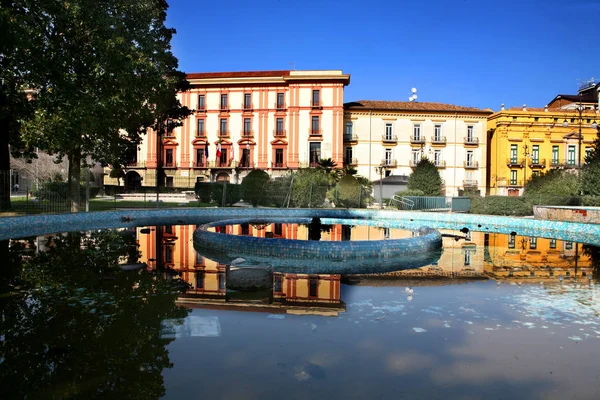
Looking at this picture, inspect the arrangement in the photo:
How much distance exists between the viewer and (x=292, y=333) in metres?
4.35

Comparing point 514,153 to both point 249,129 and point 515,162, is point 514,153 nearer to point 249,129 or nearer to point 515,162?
point 515,162

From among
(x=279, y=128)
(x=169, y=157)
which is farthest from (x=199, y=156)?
(x=279, y=128)

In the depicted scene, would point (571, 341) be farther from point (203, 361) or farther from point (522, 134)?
point (522, 134)

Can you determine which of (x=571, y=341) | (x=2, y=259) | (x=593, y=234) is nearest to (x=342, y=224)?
(x=593, y=234)

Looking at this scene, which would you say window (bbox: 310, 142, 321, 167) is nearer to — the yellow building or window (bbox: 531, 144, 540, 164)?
the yellow building

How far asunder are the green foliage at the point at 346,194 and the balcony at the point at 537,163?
29.0m

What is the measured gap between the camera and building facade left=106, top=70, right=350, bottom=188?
41.4 meters

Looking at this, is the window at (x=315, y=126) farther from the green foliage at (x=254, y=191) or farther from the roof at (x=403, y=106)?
the green foliage at (x=254, y=191)

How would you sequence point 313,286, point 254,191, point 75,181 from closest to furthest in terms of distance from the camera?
point 313,286 < point 75,181 < point 254,191

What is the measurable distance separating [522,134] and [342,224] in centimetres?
3541

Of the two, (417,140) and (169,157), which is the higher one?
(417,140)

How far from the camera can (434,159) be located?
4462 cm

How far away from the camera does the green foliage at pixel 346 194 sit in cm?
2502

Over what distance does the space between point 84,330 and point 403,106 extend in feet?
143
